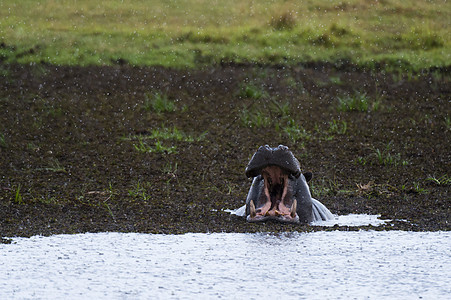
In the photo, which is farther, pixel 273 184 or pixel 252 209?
pixel 273 184

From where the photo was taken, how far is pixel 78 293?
14.1 feet

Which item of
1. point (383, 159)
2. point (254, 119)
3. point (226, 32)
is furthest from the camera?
point (226, 32)

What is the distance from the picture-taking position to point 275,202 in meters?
6.57

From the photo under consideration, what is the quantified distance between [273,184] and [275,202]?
167 mm

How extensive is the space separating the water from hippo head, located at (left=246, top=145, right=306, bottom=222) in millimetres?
364

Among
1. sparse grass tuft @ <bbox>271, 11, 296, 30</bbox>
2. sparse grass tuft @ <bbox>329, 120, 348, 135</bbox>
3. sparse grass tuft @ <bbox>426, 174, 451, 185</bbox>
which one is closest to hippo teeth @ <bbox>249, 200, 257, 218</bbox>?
sparse grass tuft @ <bbox>426, 174, 451, 185</bbox>

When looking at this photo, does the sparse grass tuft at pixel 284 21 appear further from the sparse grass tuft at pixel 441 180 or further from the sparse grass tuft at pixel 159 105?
the sparse grass tuft at pixel 441 180

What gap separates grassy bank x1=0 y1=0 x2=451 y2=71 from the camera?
1452cm

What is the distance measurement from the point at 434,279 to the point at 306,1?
13.4 m

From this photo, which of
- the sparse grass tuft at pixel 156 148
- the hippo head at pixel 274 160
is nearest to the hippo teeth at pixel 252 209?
the hippo head at pixel 274 160

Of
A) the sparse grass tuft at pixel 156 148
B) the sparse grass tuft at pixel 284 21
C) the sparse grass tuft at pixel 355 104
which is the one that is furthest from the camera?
the sparse grass tuft at pixel 284 21

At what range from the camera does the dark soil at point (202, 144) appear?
696cm

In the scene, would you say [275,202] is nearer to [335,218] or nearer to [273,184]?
[273,184]

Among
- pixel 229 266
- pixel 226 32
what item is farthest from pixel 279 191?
pixel 226 32
